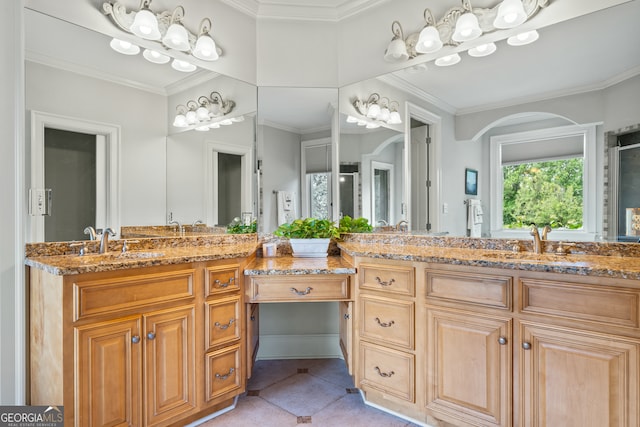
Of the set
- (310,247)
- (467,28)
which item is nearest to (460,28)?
(467,28)

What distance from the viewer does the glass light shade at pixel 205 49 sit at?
7.62 feet

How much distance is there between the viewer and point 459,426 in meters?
1.68

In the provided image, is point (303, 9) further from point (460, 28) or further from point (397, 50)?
point (460, 28)

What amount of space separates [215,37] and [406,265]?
2.00 m

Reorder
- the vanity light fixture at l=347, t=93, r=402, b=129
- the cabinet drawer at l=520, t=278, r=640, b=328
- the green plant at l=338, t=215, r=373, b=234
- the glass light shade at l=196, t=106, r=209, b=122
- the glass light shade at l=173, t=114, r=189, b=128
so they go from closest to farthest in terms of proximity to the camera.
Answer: the cabinet drawer at l=520, t=278, r=640, b=328
the glass light shade at l=173, t=114, r=189, b=128
the glass light shade at l=196, t=106, r=209, b=122
the vanity light fixture at l=347, t=93, r=402, b=129
the green plant at l=338, t=215, r=373, b=234

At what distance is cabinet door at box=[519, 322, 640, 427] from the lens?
1.28 metres

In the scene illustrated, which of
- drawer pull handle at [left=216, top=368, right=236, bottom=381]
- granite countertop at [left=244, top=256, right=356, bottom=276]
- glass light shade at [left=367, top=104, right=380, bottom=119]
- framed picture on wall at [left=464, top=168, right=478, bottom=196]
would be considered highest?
glass light shade at [left=367, top=104, right=380, bottom=119]

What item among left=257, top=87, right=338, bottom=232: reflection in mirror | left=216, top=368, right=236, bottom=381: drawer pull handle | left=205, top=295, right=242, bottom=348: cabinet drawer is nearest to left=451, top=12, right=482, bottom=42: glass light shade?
→ left=257, top=87, right=338, bottom=232: reflection in mirror

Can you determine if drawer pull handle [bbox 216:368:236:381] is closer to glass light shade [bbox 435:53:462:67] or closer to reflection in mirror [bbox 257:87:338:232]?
reflection in mirror [bbox 257:87:338:232]

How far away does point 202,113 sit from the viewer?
2.41 metres

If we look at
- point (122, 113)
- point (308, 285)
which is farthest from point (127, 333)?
point (122, 113)

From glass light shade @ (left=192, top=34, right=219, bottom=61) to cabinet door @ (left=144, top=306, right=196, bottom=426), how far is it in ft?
5.40

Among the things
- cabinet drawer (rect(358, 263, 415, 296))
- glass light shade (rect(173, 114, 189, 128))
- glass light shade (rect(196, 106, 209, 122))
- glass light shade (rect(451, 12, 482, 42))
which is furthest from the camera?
glass light shade (rect(196, 106, 209, 122))

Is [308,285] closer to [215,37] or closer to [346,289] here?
[346,289]
